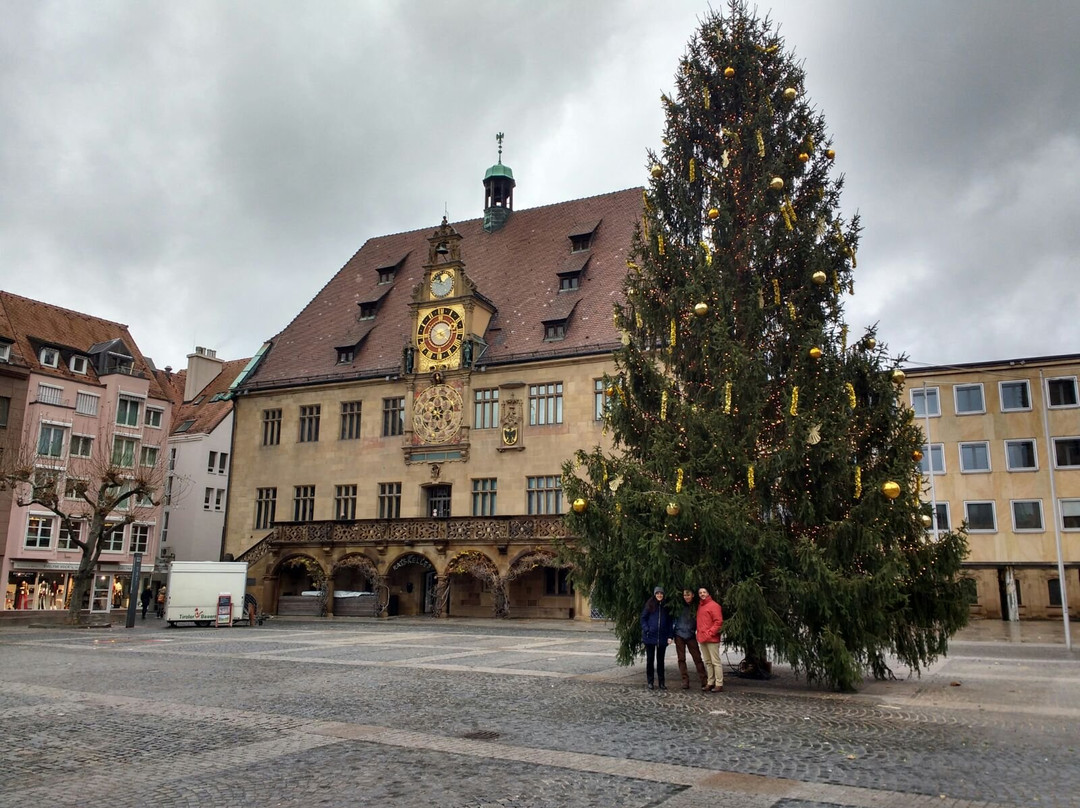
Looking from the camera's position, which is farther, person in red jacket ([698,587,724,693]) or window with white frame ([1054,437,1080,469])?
A: window with white frame ([1054,437,1080,469])

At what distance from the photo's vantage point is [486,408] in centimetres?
3891

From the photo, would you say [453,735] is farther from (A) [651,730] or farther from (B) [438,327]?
(B) [438,327]

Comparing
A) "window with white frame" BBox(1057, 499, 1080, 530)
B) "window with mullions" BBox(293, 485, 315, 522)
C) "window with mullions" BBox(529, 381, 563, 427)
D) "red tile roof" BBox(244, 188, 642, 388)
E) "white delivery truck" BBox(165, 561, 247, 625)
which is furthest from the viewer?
"window with mullions" BBox(293, 485, 315, 522)

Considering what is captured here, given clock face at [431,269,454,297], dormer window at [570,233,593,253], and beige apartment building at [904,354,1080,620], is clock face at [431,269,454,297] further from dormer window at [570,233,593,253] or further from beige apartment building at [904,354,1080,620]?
beige apartment building at [904,354,1080,620]

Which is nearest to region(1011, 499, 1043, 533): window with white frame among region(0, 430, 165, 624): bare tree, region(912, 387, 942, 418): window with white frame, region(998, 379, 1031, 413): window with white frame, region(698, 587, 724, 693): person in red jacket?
region(998, 379, 1031, 413): window with white frame

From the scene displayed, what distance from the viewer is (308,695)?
12539 mm

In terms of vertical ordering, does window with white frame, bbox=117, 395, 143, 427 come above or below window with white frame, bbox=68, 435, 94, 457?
above

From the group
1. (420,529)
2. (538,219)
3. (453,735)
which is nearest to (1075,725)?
(453,735)

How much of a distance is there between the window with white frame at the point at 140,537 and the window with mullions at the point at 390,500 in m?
17.6

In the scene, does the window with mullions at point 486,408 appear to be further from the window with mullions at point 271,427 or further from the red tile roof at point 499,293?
the window with mullions at point 271,427

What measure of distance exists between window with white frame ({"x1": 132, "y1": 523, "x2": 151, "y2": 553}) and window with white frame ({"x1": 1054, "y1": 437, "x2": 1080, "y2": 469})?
45524 mm

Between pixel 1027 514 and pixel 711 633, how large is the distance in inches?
1300

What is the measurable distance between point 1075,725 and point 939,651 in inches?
125

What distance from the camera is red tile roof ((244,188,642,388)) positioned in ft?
127
